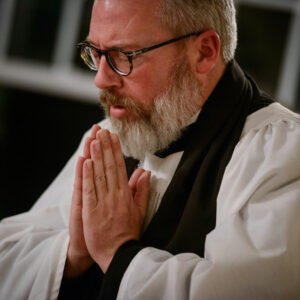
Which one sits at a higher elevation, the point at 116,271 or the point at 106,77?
the point at 106,77

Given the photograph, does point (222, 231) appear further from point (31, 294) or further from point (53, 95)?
point (53, 95)

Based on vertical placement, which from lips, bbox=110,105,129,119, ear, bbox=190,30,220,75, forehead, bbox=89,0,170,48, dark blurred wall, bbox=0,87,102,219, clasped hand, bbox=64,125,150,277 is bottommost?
dark blurred wall, bbox=0,87,102,219

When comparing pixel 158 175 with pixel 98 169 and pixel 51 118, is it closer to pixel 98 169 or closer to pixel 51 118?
pixel 98 169

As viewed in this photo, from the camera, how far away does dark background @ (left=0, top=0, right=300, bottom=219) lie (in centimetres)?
512

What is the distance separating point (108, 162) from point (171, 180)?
0.89 feet

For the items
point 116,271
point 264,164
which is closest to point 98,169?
point 116,271

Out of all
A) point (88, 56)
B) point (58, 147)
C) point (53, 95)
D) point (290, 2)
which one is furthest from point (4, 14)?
point (88, 56)

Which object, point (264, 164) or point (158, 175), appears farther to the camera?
point (158, 175)

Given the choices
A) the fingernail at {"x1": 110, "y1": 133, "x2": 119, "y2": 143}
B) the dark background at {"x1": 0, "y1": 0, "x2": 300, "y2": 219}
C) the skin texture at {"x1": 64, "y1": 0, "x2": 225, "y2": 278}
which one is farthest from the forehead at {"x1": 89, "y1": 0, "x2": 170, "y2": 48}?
the dark background at {"x1": 0, "y1": 0, "x2": 300, "y2": 219}

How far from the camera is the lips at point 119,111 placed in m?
1.72

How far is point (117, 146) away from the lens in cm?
163

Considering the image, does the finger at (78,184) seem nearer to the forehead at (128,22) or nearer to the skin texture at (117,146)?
the skin texture at (117,146)

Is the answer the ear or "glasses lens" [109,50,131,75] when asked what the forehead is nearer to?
"glasses lens" [109,50,131,75]

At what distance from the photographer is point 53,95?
17.6 ft
